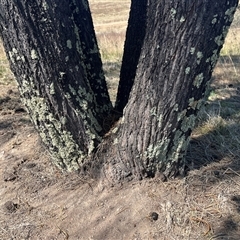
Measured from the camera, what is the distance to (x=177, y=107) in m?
2.34

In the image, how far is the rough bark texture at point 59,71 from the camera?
2199 millimetres

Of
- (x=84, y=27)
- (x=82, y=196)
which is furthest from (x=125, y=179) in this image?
(x=84, y=27)

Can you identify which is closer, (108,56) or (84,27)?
(84,27)

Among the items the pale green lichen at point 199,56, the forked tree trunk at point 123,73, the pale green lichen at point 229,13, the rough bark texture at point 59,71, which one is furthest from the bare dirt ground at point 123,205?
the pale green lichen at point 229,13

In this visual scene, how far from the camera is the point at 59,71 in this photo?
236 centimetres

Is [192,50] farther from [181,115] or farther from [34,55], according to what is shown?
[34,55]

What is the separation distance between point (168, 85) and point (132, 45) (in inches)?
24.4

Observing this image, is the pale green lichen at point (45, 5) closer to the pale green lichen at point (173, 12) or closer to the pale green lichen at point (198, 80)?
the pale green lichen at point (173, 12)

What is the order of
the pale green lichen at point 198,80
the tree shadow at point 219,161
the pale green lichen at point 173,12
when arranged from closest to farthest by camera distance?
the pale green lichen at point 173,12 < the pale green lichen at point 198,80 < the tree shadow at point 219,161

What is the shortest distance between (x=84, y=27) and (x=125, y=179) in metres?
1.12

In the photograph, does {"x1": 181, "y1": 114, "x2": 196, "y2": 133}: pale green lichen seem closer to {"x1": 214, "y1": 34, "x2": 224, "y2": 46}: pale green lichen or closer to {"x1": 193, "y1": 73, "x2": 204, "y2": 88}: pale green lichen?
{"x1": 193, "y1": 73, "x2": 204, "y2": 88}: pale green lichen

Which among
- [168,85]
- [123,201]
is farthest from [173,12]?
[123,201]

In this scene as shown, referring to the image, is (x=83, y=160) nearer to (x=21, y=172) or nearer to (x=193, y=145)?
(x=21, y=172)

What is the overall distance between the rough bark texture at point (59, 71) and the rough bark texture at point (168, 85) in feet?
0.91
